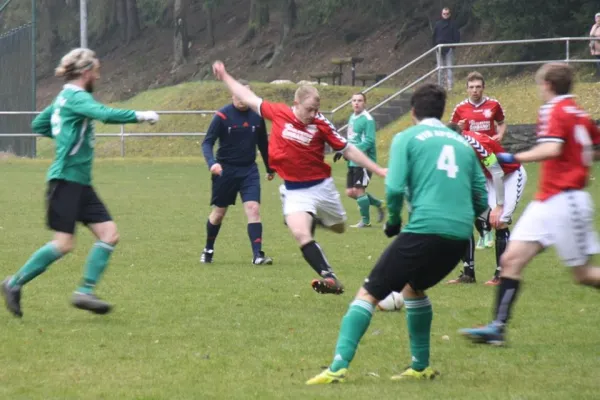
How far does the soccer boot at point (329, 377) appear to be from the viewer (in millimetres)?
6586

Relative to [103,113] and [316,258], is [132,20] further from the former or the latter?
[103,113]

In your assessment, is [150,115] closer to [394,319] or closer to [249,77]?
[394,319]

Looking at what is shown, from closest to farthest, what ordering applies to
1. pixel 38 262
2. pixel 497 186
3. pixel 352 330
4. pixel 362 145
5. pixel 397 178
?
pixel 397 178, pixel 352 330, pixel 38 262, pixel 497 186, pixel 362 145

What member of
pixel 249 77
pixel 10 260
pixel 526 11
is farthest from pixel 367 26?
pixel 10 260

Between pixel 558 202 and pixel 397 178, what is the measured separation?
1.23 metres

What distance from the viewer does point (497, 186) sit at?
10000 millimetres

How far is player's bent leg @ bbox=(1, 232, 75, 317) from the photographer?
856 centimetres

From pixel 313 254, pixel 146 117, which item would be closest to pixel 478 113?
pixel 313 254

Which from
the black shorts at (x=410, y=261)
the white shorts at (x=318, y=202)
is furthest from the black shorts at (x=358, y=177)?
the black shorts at (x=410, y=261)

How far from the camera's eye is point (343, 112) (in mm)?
35812

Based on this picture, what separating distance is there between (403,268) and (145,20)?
186 feet

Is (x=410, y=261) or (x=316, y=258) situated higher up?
(x=410, y=261)

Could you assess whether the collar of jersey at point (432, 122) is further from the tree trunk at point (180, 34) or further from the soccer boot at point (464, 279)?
the tree trunk at point (180, 34)

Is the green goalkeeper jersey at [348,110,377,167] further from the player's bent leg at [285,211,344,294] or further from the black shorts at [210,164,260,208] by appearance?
the player's bent leg at [285,211,344,294]
